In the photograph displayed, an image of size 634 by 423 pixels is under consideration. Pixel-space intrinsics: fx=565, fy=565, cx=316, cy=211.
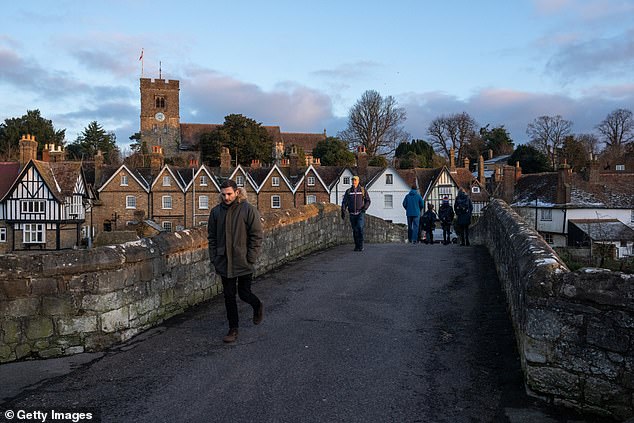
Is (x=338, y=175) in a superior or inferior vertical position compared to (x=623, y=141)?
inferior

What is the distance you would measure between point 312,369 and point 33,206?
4954cm

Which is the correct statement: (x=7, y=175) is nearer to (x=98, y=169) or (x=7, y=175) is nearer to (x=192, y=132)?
(x=98, y=169)

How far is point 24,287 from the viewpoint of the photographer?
5.80 meters

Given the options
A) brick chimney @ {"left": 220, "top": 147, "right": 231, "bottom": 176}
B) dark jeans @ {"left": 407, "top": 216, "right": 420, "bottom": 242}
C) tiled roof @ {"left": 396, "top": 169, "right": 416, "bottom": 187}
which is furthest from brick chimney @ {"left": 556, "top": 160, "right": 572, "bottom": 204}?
brick chimney @ {"left": 220, "top": 147, "right": 231, "bottom": 176}

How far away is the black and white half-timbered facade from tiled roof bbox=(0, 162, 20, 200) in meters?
0.86

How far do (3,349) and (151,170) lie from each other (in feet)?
181

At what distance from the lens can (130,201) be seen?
185 ft

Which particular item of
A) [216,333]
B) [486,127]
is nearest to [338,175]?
[486,127]

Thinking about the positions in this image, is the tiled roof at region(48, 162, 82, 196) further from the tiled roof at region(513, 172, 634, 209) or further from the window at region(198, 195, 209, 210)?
the tiled roof at region(513, 172, 634, 209)

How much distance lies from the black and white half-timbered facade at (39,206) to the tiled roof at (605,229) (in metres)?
42.1

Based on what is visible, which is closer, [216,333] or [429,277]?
[216,333]

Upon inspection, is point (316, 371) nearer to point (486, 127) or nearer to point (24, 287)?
point (24, 287)

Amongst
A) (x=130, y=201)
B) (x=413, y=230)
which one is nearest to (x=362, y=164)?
(x=130, y=201)

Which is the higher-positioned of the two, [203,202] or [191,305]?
[203,202]
